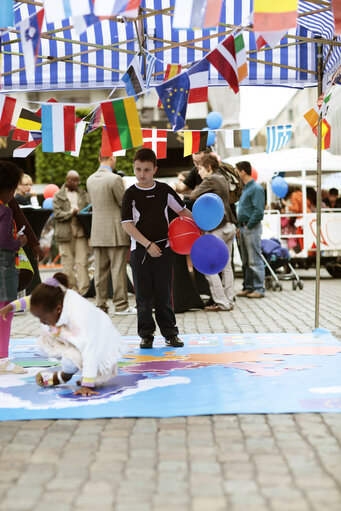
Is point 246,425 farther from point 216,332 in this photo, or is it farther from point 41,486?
point 216,332

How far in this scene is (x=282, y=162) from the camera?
17141 mm

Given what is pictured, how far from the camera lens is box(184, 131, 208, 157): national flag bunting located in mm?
7695

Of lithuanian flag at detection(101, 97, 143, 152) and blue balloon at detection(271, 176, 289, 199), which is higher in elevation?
lithuanian flag at detection(101, 97, 143, 152)

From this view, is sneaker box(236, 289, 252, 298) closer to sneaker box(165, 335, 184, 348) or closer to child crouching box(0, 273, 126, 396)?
sneaker box(165, 335, 184, 348)

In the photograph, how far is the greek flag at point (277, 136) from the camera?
341 inches

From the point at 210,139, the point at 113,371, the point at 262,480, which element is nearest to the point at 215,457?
the point at 262,480

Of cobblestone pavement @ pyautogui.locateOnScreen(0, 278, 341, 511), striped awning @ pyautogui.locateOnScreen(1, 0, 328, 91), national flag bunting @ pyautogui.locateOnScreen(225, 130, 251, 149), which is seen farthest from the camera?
national flag bunting @ pyautogui.locateOnScreen(225, 130, 251, 149)

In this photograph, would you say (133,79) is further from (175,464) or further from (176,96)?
(175,464)

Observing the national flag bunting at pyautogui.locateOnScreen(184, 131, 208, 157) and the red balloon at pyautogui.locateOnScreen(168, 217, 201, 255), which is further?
the national flag bunting at pyautogui.locateOnScreen(184, 131, 208, 157)

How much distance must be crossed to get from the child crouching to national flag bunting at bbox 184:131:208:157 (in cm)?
331

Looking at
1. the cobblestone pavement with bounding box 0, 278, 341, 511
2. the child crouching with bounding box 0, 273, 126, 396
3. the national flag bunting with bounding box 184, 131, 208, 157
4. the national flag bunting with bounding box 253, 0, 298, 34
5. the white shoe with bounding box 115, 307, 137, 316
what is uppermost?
the national flag bunting with bounding box 253, 0, 298, 34

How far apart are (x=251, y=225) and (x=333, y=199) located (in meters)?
6.01

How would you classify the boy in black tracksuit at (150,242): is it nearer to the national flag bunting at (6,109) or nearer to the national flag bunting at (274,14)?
the national flag bunting at (6,109)

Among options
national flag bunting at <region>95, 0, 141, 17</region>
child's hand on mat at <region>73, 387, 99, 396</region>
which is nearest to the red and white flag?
national flag bunting at <region>95, 0, 141, 17</region>
